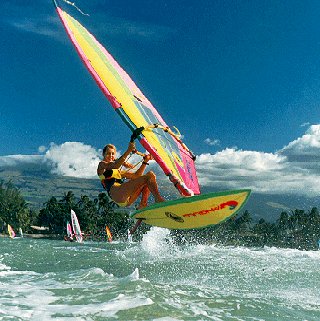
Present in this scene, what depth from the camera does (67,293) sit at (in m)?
6.93

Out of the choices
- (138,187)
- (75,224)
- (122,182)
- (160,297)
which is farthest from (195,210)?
(75,224)

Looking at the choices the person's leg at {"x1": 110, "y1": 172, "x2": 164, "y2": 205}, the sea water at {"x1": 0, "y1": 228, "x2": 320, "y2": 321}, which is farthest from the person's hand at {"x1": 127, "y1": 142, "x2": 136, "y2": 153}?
the sea water at {"x1": 0, "y1": 228, "x2": 320, "y2": 321}

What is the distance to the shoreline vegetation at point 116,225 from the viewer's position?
254ft

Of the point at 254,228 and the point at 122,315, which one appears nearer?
the point at 122,315

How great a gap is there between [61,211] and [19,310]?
244ft

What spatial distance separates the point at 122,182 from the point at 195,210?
1.28 metres

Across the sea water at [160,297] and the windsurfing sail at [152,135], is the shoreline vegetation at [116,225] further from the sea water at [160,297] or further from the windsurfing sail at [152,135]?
the windsurfing sail at [152,135]

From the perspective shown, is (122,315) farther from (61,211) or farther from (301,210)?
(301,210)

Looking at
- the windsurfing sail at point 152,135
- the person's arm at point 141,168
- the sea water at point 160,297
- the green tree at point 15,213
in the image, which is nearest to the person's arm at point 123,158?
the windsurfing sail at point 152,135

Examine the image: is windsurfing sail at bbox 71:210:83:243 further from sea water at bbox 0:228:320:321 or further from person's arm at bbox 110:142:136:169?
person's arm at bbox 110:142:136:169

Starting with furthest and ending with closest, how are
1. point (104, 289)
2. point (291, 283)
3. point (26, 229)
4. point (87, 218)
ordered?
1. point (26, 229)
2. point (87, 218)
3. point (291, 283)
4. point (104, 289)

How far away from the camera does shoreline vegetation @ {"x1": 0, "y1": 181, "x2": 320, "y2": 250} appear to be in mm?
77438

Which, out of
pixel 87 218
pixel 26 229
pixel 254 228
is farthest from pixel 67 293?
pixel 254 228

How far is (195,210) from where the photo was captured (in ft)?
19.9
